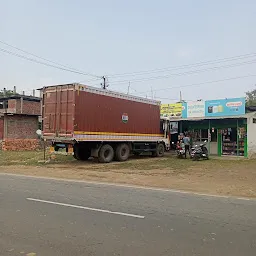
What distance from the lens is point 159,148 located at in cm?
2398

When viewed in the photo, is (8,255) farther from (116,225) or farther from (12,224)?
(116,225)

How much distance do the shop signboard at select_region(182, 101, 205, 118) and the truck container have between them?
4.12 metres

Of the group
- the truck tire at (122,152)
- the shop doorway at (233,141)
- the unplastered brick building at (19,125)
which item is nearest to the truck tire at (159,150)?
the truck tire at (122,152)

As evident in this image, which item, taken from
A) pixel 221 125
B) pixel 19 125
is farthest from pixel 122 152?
pixel 19 125

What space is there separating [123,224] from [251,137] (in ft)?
61.3

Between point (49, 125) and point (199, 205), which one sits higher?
point (49, 125)

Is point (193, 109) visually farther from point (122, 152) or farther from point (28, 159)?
point (28, 159)

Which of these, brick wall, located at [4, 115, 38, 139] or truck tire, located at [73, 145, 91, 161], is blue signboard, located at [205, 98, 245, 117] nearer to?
truck tire, located at [73, 145, 91, 161]

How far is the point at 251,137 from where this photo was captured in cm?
2252

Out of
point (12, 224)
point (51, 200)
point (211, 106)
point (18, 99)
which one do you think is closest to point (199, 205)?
point (51, 200)

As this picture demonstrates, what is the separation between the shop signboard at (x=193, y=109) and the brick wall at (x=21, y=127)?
13614mm

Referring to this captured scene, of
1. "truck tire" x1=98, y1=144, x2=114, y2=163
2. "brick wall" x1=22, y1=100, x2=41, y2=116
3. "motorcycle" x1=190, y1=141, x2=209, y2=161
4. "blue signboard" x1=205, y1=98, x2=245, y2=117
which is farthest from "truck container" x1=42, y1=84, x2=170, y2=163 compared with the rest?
"brick wall" x1=22, y1=100, x2=41, y2=116

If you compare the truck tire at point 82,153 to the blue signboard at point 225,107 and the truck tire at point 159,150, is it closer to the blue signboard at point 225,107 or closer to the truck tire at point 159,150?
the truck tire at point 159,150

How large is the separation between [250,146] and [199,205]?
641 inches
